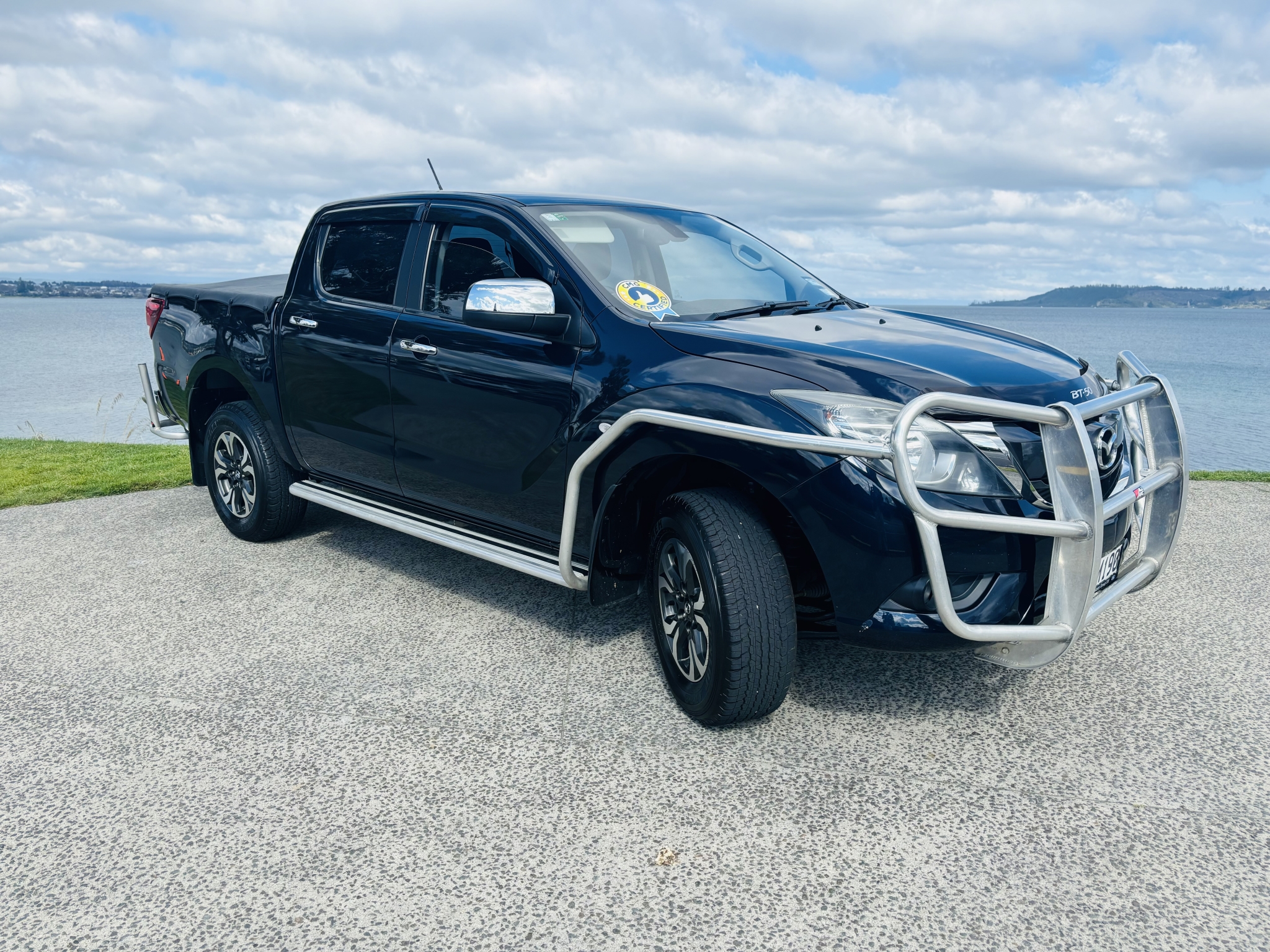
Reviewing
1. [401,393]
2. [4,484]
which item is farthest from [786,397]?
[4,484]

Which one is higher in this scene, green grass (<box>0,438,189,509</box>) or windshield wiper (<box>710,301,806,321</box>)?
windshield wiper (<box>710,301,806,321</box>)

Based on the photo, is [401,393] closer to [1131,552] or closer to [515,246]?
[515,246]

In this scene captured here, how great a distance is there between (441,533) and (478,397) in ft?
2.32

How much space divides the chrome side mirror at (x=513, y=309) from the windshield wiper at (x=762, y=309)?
619 mm

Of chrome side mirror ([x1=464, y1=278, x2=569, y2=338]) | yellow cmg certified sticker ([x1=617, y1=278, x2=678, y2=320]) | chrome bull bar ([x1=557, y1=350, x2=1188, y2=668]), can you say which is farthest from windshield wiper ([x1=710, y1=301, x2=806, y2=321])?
chrome bull bar ([x1=557, y1=350, x2=1188, y2=668])

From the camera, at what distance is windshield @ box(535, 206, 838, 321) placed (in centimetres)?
368

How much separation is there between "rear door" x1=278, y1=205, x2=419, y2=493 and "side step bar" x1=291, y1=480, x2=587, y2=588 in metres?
0.12

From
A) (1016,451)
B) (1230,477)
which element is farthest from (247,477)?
Result: (1230,477)

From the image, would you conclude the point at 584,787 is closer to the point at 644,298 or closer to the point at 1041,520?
the point at 1041,520

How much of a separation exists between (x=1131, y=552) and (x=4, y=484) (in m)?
8.01

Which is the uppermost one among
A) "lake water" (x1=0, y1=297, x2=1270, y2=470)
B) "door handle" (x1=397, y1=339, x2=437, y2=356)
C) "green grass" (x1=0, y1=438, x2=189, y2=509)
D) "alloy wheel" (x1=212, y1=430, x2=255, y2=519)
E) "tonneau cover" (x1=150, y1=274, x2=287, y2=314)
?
"tonneau cover" (x1=150, y1=274, x2=287, y2=314)

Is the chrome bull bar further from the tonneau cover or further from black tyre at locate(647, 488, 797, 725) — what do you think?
the tonneau cover

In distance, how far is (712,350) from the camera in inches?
124

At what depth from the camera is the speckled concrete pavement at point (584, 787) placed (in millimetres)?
2330
